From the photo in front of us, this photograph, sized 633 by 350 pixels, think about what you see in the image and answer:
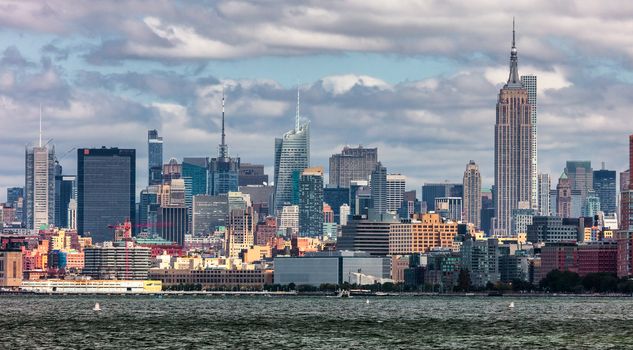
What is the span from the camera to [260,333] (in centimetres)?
17100

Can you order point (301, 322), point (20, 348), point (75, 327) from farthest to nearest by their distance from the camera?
point (301, 322) < point (75, 327) < point (20, 348)

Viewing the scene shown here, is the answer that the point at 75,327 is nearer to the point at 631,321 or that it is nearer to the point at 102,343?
the point at 102,343

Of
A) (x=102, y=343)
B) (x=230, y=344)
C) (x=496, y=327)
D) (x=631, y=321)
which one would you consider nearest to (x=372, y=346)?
(x=230, y=344)

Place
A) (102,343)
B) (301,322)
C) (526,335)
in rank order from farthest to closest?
(301,322), (526,335), (102,343)

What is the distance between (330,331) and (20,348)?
38.4m

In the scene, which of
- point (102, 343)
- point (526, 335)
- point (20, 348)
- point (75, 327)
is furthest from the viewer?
point (75, 327)

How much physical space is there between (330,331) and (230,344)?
23.8 meters

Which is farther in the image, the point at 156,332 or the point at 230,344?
the point at 156,332

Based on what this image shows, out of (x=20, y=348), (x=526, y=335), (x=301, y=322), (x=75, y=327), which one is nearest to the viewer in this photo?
(x=20, y=348)

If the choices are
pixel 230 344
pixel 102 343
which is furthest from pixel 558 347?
pixel 102 343

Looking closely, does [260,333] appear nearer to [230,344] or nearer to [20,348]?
[230,344]

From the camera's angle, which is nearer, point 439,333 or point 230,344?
point 230,344

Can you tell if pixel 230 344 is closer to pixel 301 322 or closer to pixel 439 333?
pixel 439 333

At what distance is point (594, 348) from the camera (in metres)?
148
